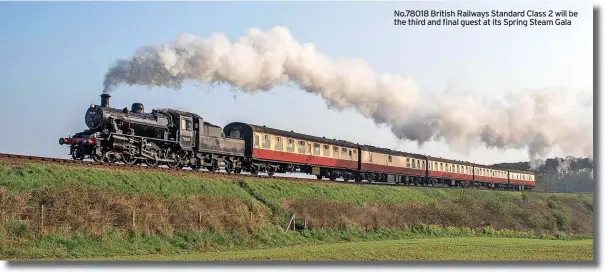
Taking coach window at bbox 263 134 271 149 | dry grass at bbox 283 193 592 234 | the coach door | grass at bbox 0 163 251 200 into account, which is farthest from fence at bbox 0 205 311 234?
coach window at bbox 263 134 271 149

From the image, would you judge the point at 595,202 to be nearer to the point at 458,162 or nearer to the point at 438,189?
the point at 438,189

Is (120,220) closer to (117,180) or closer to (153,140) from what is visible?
(117,180)

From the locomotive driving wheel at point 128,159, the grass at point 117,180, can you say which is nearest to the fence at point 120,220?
the grass at point 117,180

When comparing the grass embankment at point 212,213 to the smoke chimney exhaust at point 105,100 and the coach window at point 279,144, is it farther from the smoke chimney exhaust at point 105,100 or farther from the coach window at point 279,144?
the smoke chimney exhaust at point 105,100

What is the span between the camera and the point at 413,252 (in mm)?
17312

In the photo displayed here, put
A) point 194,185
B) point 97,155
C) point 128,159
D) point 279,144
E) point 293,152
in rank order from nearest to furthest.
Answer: point 97,155
point 194,185
point 128,159
point 279,144
point 293,152

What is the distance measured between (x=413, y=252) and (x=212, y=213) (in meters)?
6.22

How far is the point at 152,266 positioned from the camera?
14906mm

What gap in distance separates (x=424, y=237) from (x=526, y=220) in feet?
21.0

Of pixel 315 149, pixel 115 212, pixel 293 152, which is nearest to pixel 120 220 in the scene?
pixel 115 212

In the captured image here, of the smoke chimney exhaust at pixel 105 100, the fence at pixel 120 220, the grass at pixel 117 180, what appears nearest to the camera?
the fence at pixel 120 220

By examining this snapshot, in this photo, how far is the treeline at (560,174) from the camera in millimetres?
26906

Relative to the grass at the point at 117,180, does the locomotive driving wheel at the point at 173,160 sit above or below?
above

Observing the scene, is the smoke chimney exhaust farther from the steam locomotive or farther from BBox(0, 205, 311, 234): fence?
BBox(0, 205, 311, 234): fence
